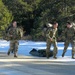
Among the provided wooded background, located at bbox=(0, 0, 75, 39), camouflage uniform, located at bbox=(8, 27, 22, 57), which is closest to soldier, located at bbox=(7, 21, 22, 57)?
camouflage uniform, located at bbox=(8, 27, 22, 57)

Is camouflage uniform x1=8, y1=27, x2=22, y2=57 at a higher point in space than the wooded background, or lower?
lower

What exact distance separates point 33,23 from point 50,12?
7209 millimetres

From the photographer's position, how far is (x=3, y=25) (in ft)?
108

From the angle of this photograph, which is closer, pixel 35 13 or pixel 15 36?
pixel 15 36

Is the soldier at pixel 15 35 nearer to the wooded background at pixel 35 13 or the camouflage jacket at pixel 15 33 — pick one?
the camouflage jacket at pixel 15 33

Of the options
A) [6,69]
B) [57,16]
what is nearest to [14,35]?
[6,69]

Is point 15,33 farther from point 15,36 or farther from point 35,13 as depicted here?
point 35,13

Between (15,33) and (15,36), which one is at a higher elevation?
(15,33)

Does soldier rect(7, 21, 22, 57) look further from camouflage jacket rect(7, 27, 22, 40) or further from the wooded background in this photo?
the wooded background

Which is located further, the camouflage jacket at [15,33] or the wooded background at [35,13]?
the wooded background at [35,13]

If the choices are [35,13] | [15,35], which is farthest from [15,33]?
[35,13]

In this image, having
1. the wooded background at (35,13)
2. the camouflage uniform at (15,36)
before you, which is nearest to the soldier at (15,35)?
the camouflage uniform at (15,36)

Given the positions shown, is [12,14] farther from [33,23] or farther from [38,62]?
[38,62]

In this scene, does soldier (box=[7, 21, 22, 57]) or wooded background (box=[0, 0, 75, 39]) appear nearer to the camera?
soldier (box=[7, 21, 22, 57])
